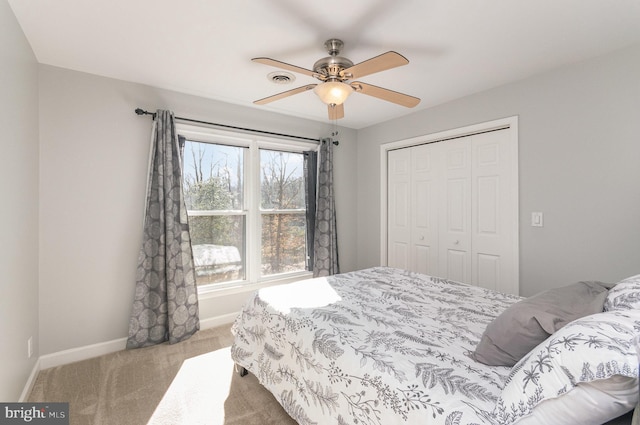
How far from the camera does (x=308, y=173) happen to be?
154 inches

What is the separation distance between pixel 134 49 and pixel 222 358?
250cm

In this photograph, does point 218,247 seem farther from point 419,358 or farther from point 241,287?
point 419,358

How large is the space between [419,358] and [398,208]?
2.79 metres

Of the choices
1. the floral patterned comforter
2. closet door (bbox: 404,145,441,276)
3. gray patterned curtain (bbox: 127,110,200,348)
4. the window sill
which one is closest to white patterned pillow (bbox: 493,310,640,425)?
the floral patterned comforter

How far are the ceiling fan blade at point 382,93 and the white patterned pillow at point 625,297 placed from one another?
152cm

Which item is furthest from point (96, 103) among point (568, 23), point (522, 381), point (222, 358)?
point (568, 23)

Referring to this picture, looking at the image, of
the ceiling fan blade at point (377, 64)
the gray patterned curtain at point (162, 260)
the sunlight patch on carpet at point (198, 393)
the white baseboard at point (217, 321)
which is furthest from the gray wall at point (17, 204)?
the ceiling fan blade at point (377, 64)

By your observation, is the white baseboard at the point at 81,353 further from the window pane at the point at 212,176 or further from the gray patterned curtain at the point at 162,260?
the window pane at the point at 212,176

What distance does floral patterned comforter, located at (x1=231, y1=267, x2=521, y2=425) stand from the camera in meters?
1.08

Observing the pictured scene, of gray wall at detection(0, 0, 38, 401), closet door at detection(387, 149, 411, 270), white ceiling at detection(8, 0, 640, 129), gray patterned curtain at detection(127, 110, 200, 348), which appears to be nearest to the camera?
gray wall at detection(0, 0, 38, 401)

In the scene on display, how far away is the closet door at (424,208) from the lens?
348 cm

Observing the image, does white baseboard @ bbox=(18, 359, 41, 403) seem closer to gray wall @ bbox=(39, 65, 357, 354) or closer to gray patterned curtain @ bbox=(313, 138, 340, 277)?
gray wall @ bbox=(39, 65, 357, 354)

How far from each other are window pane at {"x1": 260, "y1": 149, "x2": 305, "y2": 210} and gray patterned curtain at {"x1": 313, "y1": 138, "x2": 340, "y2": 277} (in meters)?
0.26

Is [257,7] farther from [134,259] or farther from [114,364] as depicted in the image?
[114,364]
